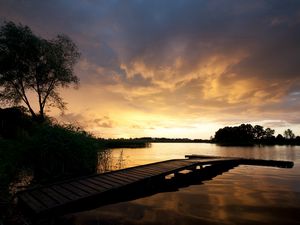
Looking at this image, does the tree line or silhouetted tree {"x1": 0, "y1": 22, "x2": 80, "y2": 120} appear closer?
silhouetted tree {"x1": 0, "y1": 22, "x2": 80, "y2": 120}

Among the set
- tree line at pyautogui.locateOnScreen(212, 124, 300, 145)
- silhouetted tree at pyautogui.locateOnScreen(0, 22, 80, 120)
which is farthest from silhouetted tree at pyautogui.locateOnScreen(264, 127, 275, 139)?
silhouetted tree at pyautogui.locateOnScreen(0, 22, 80, 120)

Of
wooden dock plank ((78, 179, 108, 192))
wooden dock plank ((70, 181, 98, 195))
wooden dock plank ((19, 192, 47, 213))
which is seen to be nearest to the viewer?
wooden dock plank ((19, 192, 47, 213))

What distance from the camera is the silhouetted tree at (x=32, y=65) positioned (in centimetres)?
2400

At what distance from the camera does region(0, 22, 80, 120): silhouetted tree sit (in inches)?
945

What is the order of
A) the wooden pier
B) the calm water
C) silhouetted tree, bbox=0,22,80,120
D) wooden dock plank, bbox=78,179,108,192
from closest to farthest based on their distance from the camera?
the wooden pier < the calm water < wooden dock plank, bbox=78,179,108,192 < silhouetted tree, bbox=0,22,80,120

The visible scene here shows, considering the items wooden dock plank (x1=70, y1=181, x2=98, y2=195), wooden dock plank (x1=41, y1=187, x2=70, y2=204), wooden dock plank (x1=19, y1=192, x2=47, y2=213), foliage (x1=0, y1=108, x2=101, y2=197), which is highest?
foliage (x1=0, y1=108, x2=101, y2=197)

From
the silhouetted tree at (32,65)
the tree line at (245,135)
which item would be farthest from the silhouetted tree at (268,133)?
the silhouetted tree at (32,65)

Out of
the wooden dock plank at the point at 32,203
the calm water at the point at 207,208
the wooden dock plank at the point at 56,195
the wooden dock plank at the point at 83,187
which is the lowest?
the calm water at the point at 207,208

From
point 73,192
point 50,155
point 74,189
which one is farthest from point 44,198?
point 50,155

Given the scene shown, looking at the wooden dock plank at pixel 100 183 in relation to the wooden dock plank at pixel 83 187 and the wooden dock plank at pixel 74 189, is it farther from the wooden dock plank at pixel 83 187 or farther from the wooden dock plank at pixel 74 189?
the wooden dock plank at pixel 74 189

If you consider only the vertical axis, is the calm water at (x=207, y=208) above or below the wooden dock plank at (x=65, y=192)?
below

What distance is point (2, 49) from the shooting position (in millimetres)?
23766

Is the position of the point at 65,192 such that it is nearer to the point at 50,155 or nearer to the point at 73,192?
the point at 73,192

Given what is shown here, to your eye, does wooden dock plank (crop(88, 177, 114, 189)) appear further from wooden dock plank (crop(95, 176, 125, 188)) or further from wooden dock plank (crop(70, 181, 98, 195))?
wooden dock plank (crop(70, 181, 98, 195))
